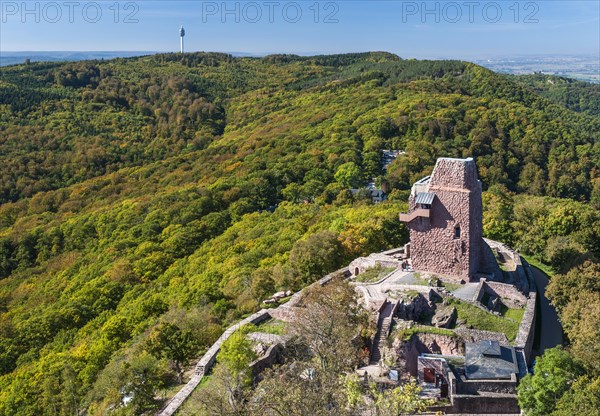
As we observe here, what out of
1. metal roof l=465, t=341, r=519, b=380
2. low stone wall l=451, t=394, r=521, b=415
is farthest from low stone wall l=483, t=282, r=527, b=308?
low stone wall l=451, t=394, r=521, b=415

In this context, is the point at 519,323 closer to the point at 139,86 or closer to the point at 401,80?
the point at 401,80

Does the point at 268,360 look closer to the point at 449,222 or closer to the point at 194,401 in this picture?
the point at 194,401

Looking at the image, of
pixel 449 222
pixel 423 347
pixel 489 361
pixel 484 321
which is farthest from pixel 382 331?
pixel 449 222

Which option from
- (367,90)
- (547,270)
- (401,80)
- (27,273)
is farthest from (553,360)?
(401,80)

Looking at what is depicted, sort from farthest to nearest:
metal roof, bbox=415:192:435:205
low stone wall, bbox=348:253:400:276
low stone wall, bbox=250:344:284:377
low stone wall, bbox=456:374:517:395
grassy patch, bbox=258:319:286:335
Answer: low stone wall, bbox=348:253:400:276 < metal roof, bbox=415:192:435:205 < grassy patch, bbox=258:319:286:335 < low stone wall, bbox=250:344:284:377 < low stone wall, bbox=456:374:517:395

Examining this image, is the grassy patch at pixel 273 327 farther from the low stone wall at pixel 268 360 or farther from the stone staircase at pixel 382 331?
the stone staircase at pixel 382 331

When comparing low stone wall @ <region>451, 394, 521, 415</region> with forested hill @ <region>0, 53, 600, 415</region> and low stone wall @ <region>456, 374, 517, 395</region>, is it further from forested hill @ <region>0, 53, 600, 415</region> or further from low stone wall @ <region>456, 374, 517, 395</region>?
forested hill @ <region>0, 53, 600, 415</region>
